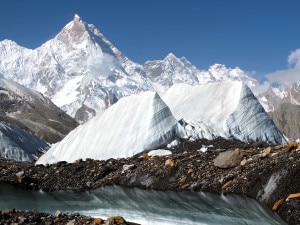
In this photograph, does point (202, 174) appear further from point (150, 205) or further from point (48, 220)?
point (48, 220)

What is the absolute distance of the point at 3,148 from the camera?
92875 mm

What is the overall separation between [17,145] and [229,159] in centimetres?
7904

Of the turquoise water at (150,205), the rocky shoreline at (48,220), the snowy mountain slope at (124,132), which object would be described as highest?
the snowy mountain slope at (124,132)

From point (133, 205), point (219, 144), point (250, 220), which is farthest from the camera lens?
point (219, 144)

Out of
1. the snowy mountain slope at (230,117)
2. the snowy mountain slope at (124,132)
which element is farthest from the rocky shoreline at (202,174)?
the snowy mountain slope at (230,117)

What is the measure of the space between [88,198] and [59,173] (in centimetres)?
582

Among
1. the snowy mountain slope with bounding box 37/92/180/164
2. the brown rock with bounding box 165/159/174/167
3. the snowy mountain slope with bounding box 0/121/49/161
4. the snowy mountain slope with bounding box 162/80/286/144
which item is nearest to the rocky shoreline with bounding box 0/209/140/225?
the brown rock with bounding box 165/159/174/167

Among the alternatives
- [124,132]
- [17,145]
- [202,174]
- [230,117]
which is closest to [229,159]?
[202,174]

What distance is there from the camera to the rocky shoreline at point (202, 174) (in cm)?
2156

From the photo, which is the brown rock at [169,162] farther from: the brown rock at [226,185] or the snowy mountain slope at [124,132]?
the snowy mountain slope at [124,132]

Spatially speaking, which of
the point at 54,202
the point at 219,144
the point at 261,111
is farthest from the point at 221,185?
the point at 261,111

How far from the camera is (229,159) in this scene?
2661cm

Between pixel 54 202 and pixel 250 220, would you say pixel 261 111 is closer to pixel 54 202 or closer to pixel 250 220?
pixel 54 202

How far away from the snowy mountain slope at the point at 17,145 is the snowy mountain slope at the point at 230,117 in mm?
40107
